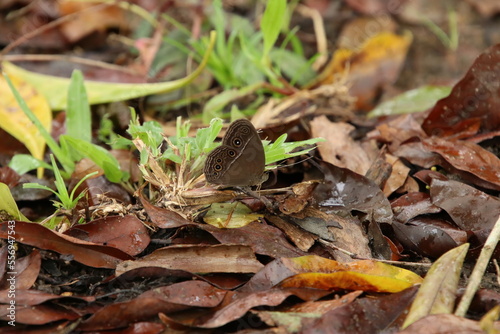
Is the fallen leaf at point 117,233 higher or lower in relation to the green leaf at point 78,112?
lower

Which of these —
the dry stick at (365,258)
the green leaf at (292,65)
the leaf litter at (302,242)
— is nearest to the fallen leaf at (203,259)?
the leaf litter at (302,242)

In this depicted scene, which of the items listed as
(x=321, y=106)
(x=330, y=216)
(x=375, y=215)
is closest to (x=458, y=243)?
(x=375, y=215)

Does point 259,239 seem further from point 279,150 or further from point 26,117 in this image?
point 26,117

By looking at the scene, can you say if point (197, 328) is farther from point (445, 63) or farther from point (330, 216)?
point (445, 63)

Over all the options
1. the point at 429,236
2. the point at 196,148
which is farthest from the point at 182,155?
the point at 429,236

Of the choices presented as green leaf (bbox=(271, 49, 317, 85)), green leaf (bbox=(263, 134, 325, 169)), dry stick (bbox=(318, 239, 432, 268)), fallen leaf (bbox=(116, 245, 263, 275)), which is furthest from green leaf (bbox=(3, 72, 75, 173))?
green leaf (bbox=(271, 49, 317, 85))

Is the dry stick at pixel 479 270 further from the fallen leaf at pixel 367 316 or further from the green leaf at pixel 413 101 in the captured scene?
the green leaf at pixel 413 101
